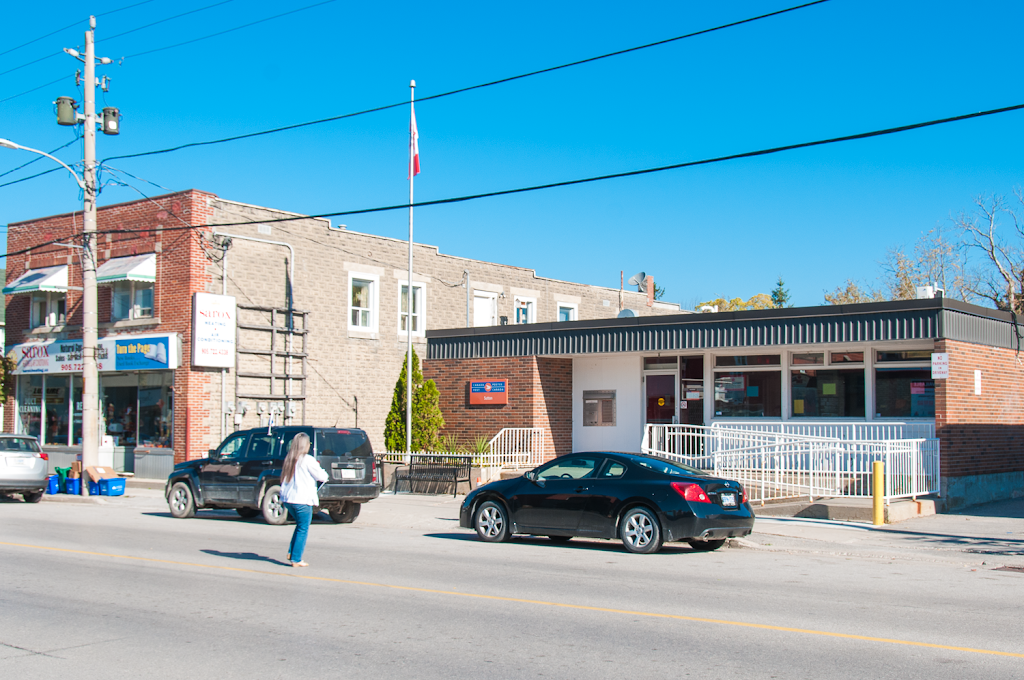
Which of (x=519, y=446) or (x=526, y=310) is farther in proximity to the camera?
(x=526, y=310)

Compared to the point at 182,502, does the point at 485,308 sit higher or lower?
higher

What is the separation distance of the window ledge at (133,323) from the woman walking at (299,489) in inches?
650

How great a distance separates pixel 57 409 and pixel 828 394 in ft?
76.0

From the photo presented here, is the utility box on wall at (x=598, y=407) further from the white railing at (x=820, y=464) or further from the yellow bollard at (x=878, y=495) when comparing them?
the yellow bollard at (x=878, y=495)

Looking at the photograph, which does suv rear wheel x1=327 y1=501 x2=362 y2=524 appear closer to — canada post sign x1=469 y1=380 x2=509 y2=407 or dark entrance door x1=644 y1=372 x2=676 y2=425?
canada post sign x1=469 y1=380 x2=509 y2=407

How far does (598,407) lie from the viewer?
25.7 m

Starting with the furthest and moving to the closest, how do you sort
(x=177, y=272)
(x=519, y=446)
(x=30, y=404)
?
(x=30, y=404), (x=177, y=272), (x=519, y=446)

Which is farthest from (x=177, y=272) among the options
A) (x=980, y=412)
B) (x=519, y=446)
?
(x=980, y=412)

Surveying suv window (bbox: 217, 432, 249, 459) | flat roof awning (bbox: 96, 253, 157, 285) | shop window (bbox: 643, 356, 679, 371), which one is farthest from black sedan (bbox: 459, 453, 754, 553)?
flat roof awning (bbox: 96, 253, 157, 285)

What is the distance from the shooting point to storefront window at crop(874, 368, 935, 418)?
2006 cm

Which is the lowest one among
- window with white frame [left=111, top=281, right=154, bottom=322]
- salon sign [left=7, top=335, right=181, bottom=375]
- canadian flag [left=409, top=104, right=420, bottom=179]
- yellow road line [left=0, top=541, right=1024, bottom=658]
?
yellow road line [left=0, top=541, right=1024, bottom=658]

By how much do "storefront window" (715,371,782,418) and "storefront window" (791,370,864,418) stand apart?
470 mm

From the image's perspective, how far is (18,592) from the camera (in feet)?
32.0

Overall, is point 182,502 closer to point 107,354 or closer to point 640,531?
point 640,531
